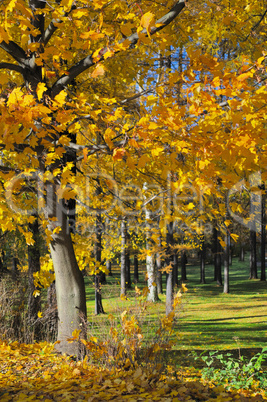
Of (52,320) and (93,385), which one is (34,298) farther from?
(93,385)

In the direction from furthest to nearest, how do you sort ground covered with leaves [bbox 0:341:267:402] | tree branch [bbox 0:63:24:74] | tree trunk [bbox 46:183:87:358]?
tree trunk [bbox 46:183:87:358] → tree branch [bbox 0:63:24:74] → ground covered with leaves [bbox 0:341:267:402]

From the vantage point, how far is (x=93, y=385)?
11.9 feet

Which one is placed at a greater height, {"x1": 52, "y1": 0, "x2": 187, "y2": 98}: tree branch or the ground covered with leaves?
{"x1": 52, "y1": 0, "x2": 187, "y2": 98}: tree branch

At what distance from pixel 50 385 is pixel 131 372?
2.89 feet

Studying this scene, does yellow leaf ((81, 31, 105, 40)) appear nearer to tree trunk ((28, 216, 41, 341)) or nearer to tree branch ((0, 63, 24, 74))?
tree branch ((0, 63, 24, 74))

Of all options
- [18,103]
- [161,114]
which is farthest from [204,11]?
[18,103]

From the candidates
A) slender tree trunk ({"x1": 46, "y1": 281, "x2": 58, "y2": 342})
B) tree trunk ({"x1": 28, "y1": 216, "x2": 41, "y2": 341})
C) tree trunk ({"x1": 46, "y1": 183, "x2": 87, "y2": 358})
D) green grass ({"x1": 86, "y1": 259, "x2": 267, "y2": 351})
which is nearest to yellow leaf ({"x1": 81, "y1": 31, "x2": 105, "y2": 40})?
tree trunk ({"x1": 46, "y1": 183, "x2": 87, "y2": 358})

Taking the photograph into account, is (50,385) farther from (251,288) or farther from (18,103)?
(251,288)

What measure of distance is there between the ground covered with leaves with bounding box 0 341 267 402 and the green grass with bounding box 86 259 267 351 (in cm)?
55

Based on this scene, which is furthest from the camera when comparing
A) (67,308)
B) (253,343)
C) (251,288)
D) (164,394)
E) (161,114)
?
(251,288)

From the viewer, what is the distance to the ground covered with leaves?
333cm

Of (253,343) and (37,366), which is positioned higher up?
(37,366)

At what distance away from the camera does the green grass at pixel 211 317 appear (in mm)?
4629

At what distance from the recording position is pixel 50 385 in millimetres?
3830
